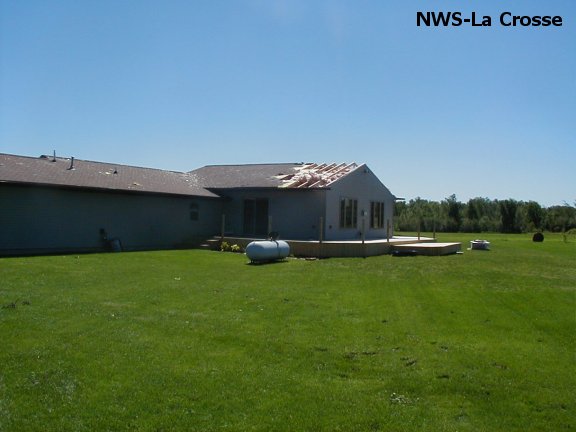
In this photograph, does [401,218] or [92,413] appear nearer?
[92,413]

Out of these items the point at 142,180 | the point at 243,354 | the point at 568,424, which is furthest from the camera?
the point at 142,180

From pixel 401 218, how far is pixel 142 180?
31391 millimetres

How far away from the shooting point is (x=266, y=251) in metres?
19.0

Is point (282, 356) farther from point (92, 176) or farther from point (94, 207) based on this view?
point (92, 176)

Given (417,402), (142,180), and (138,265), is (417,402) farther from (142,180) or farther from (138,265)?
(142,180)

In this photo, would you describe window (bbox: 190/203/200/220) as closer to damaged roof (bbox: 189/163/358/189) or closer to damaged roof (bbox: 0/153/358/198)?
damaged roof (bbox: 0/153/358/198)

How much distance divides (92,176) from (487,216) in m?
43.8

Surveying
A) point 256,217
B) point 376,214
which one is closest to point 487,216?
point 376,214

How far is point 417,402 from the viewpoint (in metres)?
5.50

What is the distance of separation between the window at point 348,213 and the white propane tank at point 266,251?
20.8 ft

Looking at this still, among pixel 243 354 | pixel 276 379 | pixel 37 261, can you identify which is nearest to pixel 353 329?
pixel 243 354

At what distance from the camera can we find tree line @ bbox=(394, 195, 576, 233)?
178ft

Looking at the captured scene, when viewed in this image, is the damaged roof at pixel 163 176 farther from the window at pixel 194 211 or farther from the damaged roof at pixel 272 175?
the window at pixel 194 211

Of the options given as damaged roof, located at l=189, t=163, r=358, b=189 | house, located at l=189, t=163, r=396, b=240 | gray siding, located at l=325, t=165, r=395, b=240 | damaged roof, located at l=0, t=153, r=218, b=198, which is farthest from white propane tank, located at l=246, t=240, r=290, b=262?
damaged roof, located at l=0, t=153, r=218, b=198
